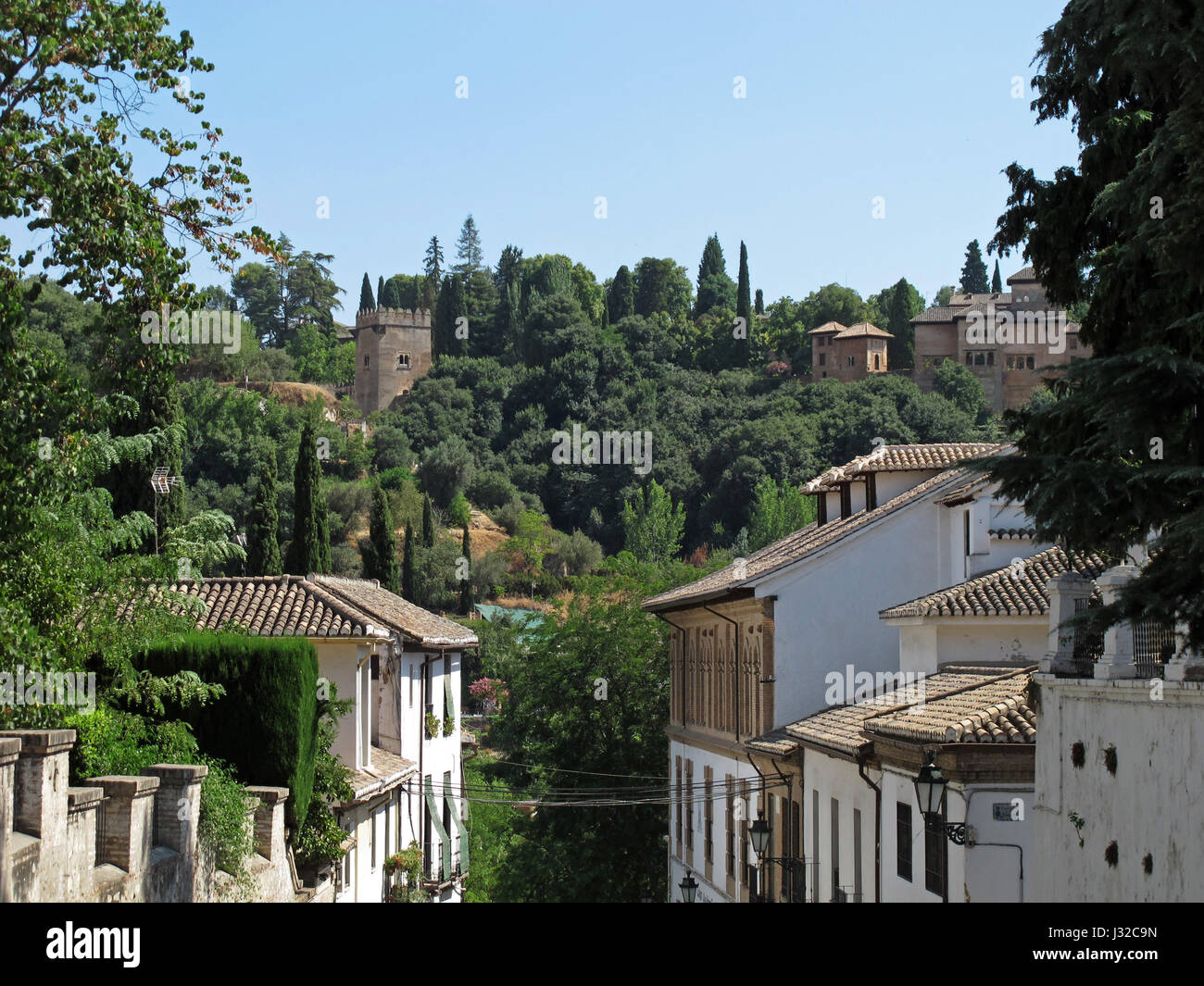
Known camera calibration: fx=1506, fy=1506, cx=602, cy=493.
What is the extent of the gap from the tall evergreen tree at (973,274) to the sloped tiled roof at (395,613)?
358 feet

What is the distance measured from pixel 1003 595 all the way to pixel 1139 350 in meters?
10.7

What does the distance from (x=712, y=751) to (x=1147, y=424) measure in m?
20.2

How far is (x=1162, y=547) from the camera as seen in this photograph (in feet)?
30.1

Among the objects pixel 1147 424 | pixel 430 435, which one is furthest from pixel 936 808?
pixel 430 435

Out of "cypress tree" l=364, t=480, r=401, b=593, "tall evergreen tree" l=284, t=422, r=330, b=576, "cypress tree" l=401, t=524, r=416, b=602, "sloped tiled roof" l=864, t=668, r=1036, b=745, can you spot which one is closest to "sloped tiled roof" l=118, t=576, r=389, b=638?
"sloped tiled roof" l=864, t=668, r=1036, b=745

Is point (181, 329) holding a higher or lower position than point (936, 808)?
higher

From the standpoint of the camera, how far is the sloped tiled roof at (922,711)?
15414mm

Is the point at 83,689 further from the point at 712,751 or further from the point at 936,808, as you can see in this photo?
the point at 712,751

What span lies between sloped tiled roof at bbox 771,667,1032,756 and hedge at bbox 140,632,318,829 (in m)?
6.66

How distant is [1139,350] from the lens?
9.12m

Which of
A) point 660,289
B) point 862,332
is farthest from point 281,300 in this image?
point 862,332

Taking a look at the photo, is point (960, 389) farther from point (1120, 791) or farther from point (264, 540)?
point (1120, 791)

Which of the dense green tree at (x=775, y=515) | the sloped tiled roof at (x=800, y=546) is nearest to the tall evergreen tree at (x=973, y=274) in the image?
the dense green tree at (x=775, y=515)
